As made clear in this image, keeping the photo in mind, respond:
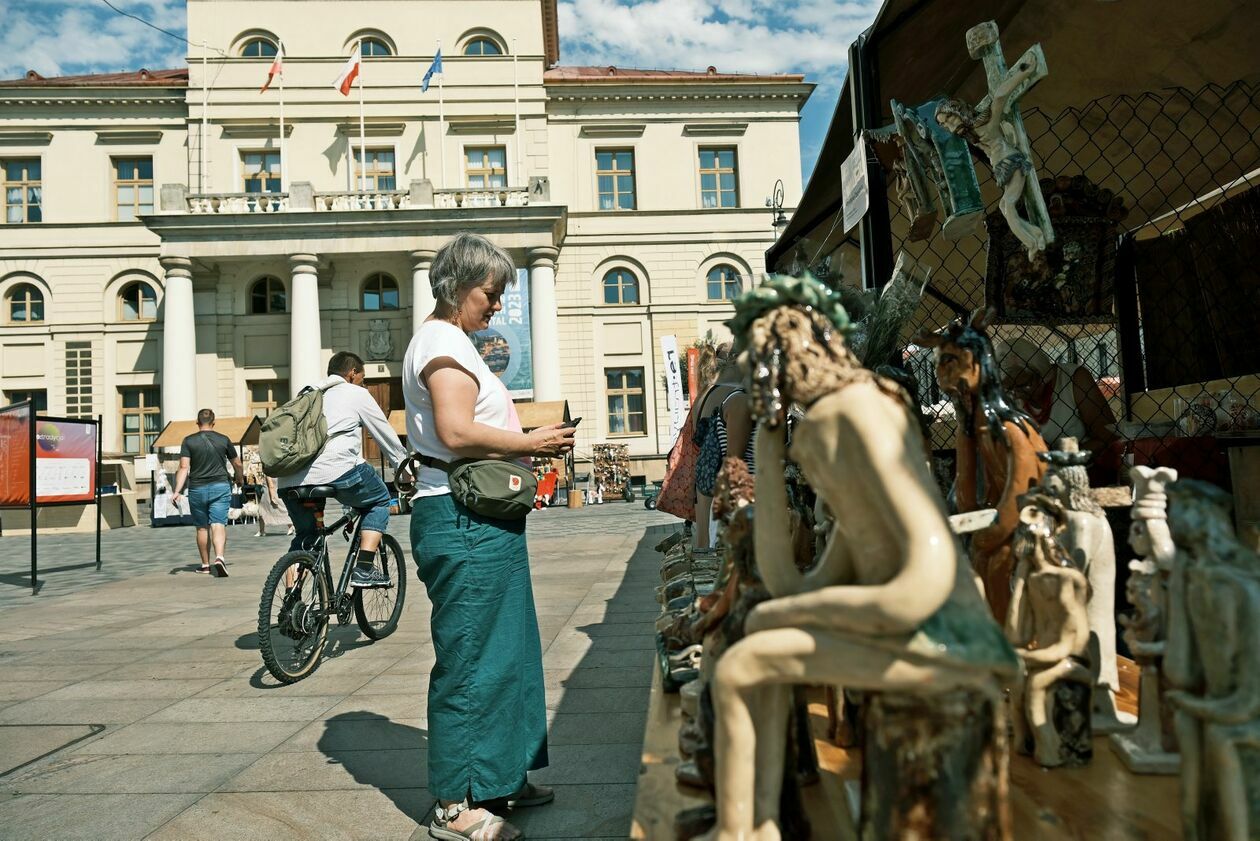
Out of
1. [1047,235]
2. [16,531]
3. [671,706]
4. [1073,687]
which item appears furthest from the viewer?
[16,531]

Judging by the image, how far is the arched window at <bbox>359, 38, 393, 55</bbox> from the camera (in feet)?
98.5

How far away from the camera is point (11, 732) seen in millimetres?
3850

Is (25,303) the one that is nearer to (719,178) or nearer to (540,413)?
(540,413)

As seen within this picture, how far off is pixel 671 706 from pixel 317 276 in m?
27.7

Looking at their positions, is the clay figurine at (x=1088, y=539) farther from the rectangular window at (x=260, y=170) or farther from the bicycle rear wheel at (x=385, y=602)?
the rectangular window at (x=260, y=170)

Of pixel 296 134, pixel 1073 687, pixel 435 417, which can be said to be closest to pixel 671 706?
pixel 1073 687

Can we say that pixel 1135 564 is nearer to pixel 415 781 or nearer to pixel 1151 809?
pixel 1151 809

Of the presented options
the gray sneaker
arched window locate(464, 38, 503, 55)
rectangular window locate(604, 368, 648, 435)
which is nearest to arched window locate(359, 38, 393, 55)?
arched window locate(464, 38, 503, 55)

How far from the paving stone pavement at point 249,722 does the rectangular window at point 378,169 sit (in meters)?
24.1

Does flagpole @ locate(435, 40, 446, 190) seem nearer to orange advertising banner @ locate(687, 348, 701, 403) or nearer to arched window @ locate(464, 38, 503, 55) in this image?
arched window @ locate(464, 38, 503, 55)

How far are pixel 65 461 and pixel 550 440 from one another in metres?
9.27

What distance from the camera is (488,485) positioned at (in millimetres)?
2570

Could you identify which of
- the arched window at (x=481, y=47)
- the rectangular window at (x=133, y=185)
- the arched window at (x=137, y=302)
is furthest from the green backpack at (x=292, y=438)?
the rectangular window at (x=133, y=185)

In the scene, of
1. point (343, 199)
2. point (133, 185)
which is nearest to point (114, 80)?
point (133, 185)
